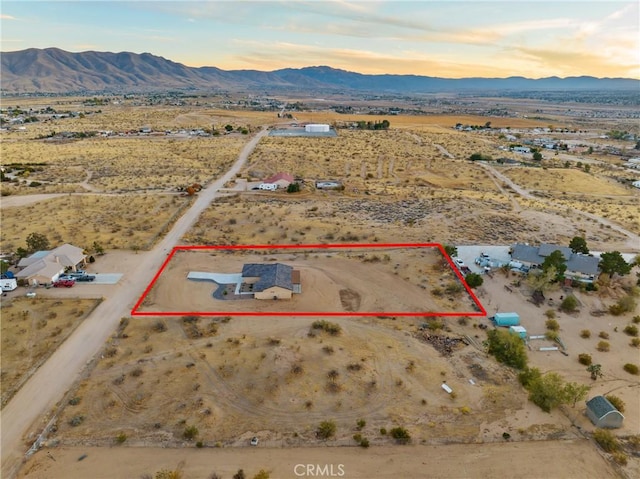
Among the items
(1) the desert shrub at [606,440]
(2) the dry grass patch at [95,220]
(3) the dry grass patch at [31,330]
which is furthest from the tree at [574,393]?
(2) the dry grass patch at [95,220]

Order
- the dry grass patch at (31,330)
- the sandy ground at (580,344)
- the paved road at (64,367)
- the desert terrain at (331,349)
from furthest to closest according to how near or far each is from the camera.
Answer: the dry grass patch at (31,330) → the sandy ground at (580,344) → the paved road at (64,367) → the desert terrain at (331,349)

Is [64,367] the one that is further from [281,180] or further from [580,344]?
[281,180]

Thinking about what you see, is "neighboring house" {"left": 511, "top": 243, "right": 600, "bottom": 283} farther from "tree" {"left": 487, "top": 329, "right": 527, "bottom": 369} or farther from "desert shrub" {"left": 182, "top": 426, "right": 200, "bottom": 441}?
"desert shrub" {"left": 182, "top": 426, "right": 200, "bottom": 441}

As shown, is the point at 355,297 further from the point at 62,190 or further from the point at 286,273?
the point at 62,190

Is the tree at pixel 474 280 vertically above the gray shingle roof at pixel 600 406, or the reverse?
the tree at pixel 474 280

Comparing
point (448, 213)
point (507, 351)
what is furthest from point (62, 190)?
point (507, 351)

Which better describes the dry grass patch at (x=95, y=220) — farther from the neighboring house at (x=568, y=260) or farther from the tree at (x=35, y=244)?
the neighboring house at (x=568, y=260)
